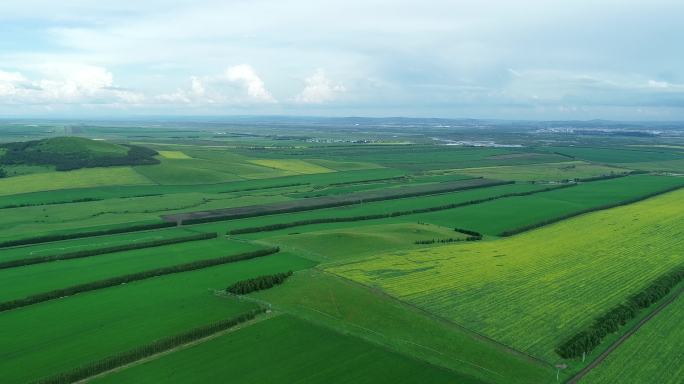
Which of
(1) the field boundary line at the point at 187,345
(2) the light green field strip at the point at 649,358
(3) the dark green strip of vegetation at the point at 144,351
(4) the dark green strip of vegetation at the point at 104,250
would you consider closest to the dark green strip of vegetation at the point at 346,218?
(4) the dark green strip of vegetation at the point at 104,250

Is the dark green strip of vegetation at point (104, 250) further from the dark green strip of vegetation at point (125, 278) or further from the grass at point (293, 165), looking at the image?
the grass at point (293, 165)

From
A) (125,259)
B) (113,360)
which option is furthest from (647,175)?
(113,360)

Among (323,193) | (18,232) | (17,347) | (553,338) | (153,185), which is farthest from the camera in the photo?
(153,185)

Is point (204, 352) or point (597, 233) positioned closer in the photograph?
point (204, 352)

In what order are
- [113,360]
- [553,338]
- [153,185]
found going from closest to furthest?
[113,360] < [553,338] < [153,185]

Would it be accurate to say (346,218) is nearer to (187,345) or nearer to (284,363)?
(187,345)

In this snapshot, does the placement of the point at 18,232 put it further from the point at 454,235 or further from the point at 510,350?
the point at 510,350

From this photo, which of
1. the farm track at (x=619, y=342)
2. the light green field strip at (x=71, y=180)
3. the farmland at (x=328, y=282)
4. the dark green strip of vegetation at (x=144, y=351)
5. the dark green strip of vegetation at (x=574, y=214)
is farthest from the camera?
the light green field strip at (x=71, y=180)

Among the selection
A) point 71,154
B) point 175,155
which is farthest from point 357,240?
point 175,155
